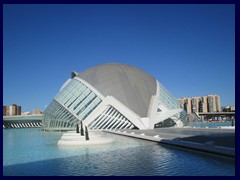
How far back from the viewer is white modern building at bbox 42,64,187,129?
122ft

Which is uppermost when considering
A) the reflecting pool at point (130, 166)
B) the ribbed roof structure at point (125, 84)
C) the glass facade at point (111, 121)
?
the ribbed roof structure at point (125, 84)

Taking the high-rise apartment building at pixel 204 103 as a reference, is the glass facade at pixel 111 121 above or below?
below

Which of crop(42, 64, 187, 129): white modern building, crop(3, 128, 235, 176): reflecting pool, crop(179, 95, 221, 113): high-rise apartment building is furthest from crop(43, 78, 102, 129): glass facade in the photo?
crop(179, 95, 221, 113): high-rise apartment building

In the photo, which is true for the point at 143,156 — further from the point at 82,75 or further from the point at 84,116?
the point at 82,75

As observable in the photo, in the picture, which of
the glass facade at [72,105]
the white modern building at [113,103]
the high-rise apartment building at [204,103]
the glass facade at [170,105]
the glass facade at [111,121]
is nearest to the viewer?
the glass facade at [111,121]

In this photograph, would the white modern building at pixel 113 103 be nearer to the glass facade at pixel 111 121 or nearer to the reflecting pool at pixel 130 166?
the glass facade at pixel 111 121

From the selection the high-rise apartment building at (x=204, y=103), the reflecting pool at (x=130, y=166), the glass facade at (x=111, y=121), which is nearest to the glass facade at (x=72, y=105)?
the glass facade at (x=111, y=121)

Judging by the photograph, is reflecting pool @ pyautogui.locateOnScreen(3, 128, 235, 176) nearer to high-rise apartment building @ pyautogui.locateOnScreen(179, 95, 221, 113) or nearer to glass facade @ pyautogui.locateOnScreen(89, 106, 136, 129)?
glass facade @ pyautogui.locateOnScreen(89, 106, 136, 129)

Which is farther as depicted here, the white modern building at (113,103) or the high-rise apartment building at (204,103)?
the high-rise apartment building at (204,103)

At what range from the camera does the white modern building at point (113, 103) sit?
37.2m

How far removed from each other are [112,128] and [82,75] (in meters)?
10.8

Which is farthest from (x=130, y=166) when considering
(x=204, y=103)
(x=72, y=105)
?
(x=204, y=103)

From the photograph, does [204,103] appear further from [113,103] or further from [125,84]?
[113,103]

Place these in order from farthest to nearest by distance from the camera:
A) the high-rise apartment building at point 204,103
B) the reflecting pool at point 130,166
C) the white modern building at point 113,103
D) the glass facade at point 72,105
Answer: the high-rise apartment building at point 204,103
the glass facade at point 72,105
the white modern building at point 113,103
the reflecting pool at point 130,166
